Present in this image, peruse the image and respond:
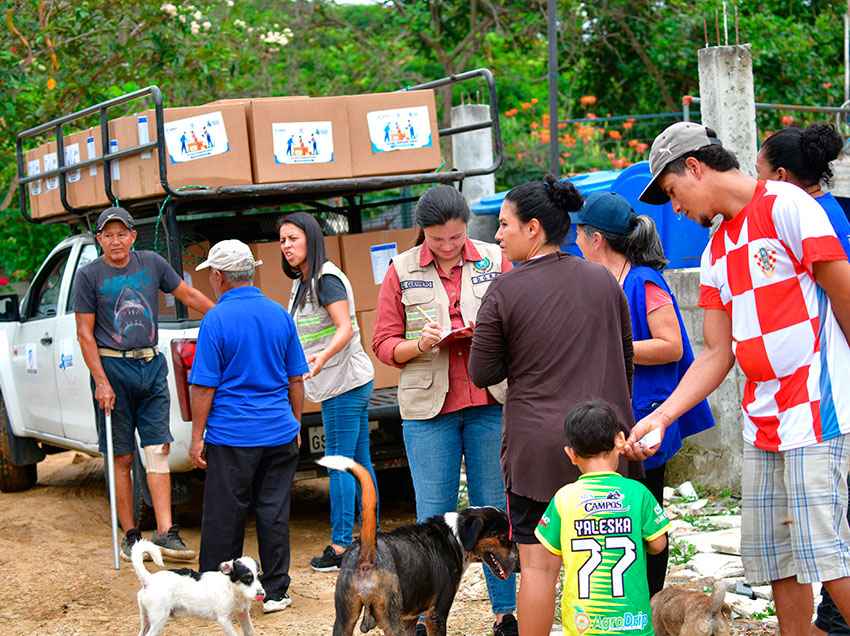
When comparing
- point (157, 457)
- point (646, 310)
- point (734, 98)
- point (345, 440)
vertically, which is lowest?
point (157, 457)

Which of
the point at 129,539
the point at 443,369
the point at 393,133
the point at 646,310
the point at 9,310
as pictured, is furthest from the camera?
the point at 9,310

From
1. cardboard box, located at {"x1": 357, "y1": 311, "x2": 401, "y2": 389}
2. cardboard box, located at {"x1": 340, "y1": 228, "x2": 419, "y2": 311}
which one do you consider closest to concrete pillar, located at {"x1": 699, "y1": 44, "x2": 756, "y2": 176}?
cardboard box, located at {"x1": 340, "y1": 228, "x2": 419, "y2": 311}

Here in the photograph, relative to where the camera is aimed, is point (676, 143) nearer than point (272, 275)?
Yes

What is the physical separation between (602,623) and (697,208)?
1334 mm

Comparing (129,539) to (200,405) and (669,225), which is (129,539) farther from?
(669,225)

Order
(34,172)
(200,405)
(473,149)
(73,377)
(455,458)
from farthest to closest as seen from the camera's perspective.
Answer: (473,149)
(34,172)
(73,377)
(200,405)
(455,458)

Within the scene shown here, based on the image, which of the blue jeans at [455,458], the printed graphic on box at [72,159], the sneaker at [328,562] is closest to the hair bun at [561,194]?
the blue jeans at [455,458]

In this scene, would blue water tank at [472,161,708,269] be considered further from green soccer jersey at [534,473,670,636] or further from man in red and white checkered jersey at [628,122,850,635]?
green soccer jersey at [534,473,670,636]

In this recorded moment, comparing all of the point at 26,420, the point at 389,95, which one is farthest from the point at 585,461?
the point at 26,420

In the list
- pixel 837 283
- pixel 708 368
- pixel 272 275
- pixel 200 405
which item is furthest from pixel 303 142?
pixel 837 283

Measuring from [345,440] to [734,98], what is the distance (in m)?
3.24

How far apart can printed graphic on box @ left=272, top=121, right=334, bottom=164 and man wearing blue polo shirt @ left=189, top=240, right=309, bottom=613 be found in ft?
→ 4.95

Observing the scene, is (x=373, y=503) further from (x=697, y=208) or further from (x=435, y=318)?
(x=697, y=208)

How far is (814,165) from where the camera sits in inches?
170
